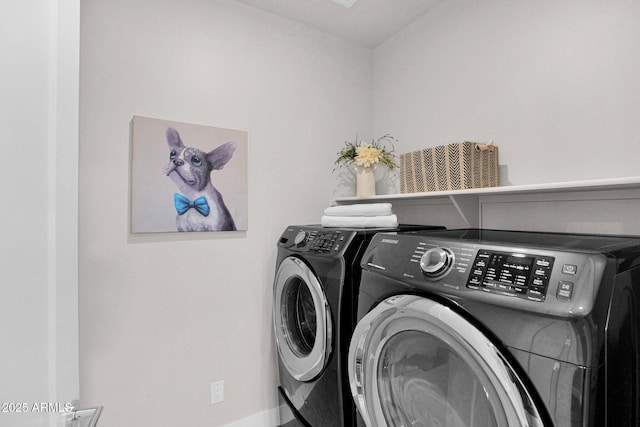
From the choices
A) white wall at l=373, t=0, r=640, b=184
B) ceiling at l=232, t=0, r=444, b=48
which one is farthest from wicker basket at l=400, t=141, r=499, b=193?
ceiling at l=232, t=0, r=444, b=48

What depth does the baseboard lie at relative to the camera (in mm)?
1933

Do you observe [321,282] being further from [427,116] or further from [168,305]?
[427,116]

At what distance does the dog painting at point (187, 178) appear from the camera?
5.51ft

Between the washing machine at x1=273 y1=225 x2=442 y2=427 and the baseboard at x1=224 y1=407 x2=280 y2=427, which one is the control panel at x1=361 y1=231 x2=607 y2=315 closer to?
the washing machine at x1=273 y1=225 x2=442 y2=427

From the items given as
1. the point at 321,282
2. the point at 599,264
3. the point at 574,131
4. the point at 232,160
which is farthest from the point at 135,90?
the point at 574,131

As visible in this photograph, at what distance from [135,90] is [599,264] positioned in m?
1.96

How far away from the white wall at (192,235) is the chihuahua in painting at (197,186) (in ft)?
0.29

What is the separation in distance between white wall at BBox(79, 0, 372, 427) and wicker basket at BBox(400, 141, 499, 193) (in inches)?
29.0

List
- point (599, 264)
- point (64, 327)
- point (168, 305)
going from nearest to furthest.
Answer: point (64, 327), point (599, 264), point (168, 305)

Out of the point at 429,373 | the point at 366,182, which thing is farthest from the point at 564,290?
the point at 366,182

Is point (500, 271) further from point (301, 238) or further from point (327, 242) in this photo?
point (301, 238)

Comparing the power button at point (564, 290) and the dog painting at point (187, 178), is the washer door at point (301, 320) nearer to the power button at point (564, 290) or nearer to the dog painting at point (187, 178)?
the dog painting at point (187, 178)

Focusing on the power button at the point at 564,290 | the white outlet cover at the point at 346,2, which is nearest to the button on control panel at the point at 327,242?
the power button at the point at 564,290

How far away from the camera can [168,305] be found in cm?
175
